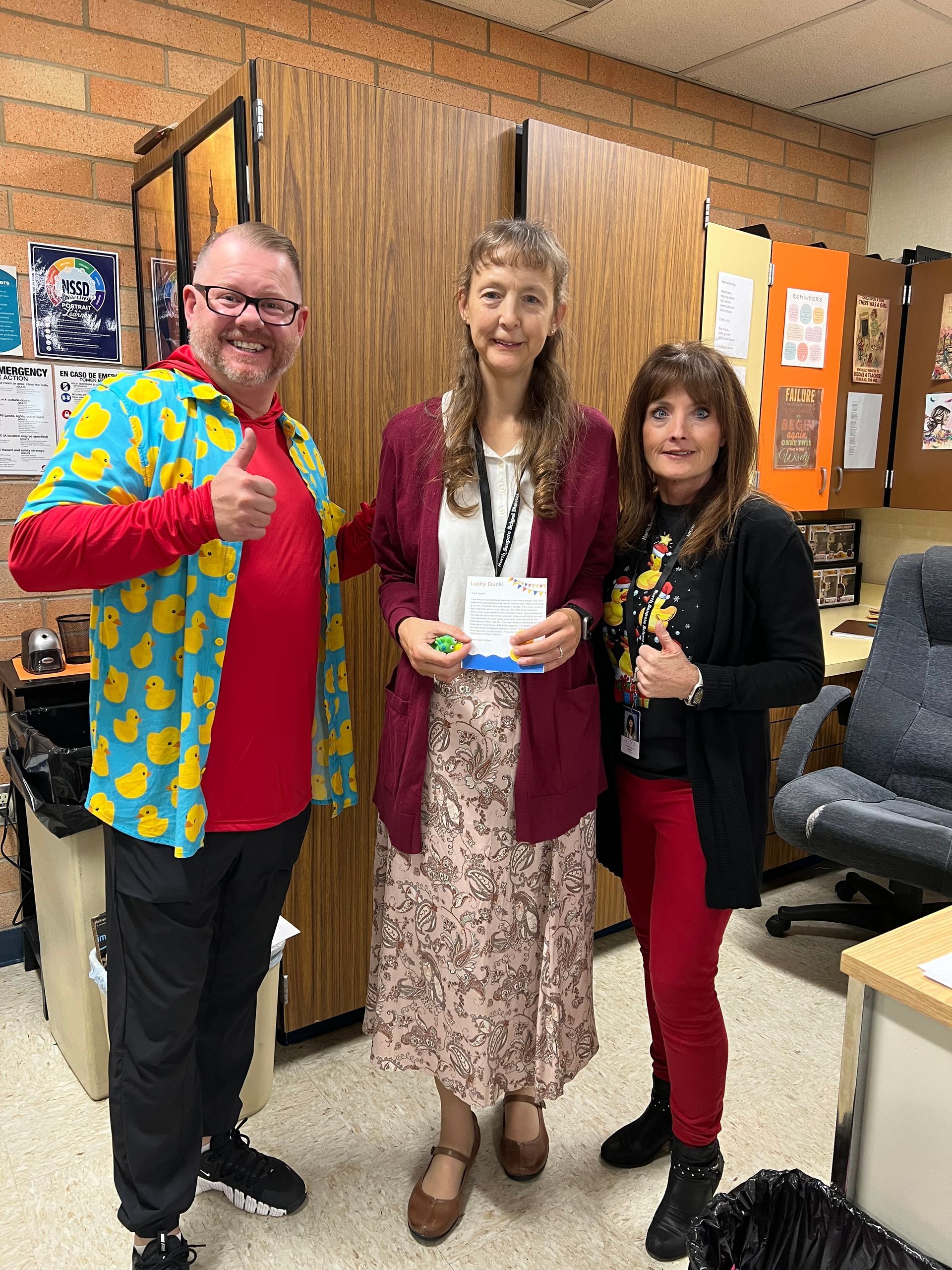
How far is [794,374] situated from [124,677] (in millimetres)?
2741

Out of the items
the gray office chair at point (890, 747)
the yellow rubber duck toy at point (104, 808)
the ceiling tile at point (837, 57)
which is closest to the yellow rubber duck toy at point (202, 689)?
the yellow rubber duck toy at point (104, 808)

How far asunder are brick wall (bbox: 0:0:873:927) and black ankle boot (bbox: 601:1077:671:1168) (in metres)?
1.76

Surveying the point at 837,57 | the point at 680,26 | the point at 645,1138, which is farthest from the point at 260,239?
the point at 837,57

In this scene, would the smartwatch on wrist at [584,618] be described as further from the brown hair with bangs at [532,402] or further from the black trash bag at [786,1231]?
the black trash bag at [786,1231]

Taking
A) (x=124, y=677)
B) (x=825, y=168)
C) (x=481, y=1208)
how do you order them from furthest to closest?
(x=825, y=168) → (x=481, y=1208) → (x=124, y=677)

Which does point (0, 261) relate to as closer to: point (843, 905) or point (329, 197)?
point (329, 197)

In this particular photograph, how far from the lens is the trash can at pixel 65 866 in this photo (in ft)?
6.08

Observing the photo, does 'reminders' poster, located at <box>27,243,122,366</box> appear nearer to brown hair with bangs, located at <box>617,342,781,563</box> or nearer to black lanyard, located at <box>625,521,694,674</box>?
brown hair with bangs, located at <box>617,342,781,563</box>

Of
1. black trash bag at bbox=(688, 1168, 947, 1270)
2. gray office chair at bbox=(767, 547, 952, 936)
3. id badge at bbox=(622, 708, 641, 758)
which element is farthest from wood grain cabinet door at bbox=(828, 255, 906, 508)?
black trash bag at bbox=(688, 1168, 947, 1270)

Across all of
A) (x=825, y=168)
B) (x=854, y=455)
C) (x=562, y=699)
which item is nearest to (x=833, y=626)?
(x=854, y=455)

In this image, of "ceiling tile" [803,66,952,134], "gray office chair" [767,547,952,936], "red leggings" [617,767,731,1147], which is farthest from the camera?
"ceiling tile" [803,66,952,134]

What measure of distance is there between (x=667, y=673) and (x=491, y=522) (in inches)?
14.9

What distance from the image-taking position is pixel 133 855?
1.42 metres

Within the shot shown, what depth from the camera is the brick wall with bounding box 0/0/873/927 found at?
2.30 meters
